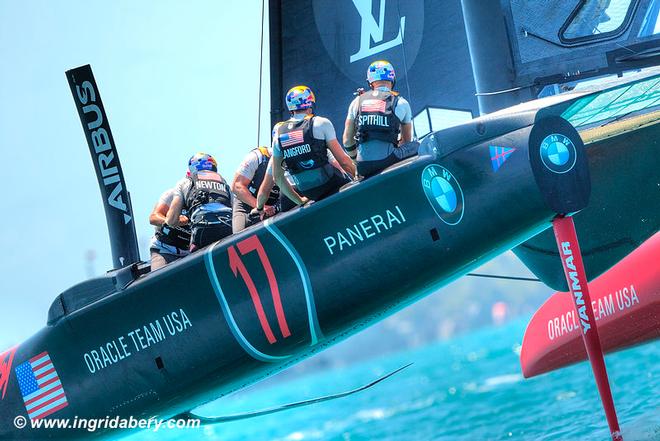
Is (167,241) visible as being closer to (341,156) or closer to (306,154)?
(306,154)

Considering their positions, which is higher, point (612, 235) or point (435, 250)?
point (435, 250)

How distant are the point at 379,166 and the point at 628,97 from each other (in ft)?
4.84

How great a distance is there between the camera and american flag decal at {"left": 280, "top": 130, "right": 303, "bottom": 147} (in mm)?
5332

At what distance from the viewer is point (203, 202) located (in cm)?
601

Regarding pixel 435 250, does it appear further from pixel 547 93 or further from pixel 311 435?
pixel 311 435

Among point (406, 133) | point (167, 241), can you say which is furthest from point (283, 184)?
point (167, 241)

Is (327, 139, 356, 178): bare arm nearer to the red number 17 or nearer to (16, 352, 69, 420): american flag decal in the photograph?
the red number 17

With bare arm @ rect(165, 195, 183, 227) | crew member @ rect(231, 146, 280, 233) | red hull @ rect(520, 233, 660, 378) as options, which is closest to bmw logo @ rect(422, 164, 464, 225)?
crew member @ rect(231, 146, 280, 233)

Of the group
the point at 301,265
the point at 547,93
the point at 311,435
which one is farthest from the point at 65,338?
the point at 311,435

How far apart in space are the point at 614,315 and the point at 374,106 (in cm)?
323

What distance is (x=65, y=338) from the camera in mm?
5957

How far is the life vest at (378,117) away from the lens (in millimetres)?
5199

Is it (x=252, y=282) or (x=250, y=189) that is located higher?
(x=250, y=189)

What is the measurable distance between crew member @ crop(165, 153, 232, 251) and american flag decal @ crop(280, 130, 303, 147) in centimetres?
82
